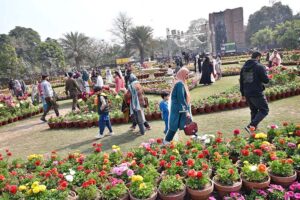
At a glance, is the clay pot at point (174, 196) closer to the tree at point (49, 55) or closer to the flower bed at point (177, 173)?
the flower bed at point (177, 173)

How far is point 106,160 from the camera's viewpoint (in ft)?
15.1

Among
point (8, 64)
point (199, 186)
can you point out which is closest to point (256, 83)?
point (199, 186)

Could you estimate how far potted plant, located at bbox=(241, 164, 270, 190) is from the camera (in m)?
3.69

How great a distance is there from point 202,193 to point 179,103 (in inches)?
75.5

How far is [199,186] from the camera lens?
3.75m

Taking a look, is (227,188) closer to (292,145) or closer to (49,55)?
(292,145)

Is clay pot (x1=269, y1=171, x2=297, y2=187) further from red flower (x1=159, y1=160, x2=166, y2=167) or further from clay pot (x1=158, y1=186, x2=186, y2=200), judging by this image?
red flower (x1=159, y1=160, x2=166, y2=167)

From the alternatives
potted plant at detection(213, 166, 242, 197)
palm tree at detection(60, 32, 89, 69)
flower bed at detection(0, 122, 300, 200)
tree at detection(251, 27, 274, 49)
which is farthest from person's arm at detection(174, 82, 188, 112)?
tree at detection(251, 27, 274, 49)

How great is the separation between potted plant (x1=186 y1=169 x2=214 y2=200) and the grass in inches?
113

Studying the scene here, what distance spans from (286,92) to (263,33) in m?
58.4

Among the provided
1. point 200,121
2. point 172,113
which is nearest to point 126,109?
point 200,121

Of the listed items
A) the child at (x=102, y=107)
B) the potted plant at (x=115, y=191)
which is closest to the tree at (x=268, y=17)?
the child at (x=102, y=107)

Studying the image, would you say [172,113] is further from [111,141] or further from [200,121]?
[200,121]

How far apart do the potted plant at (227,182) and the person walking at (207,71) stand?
11.9 m
